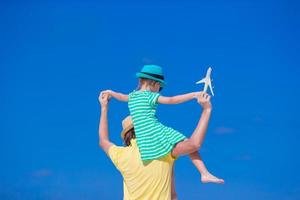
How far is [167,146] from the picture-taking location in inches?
226

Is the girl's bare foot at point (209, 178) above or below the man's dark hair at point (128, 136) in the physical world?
below

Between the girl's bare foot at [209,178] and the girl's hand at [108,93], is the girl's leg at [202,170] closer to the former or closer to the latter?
the girl's bare foot at [209,178]

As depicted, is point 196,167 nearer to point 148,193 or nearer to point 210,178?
point 210,178

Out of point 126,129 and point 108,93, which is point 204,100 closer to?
point 126,129

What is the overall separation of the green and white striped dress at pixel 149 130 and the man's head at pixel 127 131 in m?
0.13

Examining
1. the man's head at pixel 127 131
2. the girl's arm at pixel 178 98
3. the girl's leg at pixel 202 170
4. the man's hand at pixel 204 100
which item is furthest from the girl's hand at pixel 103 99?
the man's hand at pixel 204 100

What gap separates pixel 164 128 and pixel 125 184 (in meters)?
0.77

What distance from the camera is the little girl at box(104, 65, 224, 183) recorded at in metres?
5.76

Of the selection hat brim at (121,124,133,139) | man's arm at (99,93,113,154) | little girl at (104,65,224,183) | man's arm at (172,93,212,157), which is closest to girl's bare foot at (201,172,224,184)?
little girl at (104,65,224,183)

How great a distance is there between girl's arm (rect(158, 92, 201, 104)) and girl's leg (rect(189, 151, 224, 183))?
0.62 meters

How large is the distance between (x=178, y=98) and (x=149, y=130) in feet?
1.72

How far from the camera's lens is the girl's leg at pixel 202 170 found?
6.03 m

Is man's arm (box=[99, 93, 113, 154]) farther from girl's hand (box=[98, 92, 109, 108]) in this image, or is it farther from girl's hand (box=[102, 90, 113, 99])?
girl's hand (box=[102, 90, 113, 99])

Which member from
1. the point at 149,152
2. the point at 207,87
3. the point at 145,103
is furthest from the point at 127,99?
the point at 207,87
